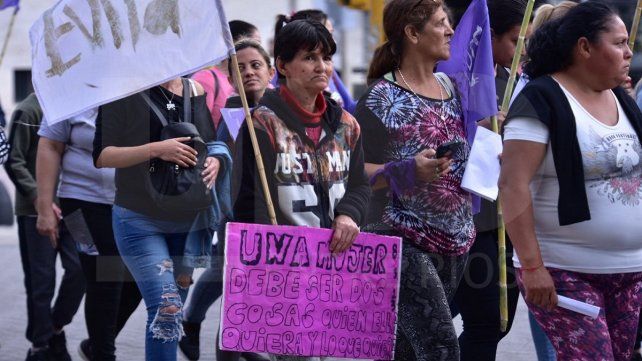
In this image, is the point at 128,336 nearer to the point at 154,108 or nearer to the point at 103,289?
the point at 103,289

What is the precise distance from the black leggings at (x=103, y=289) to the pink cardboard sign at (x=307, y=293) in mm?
1493

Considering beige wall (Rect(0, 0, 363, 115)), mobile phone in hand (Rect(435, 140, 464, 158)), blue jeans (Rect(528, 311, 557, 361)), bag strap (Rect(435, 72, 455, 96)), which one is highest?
beige wall (Rect(0, 0, 363, 115))

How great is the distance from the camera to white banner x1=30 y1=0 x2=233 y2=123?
5.18m

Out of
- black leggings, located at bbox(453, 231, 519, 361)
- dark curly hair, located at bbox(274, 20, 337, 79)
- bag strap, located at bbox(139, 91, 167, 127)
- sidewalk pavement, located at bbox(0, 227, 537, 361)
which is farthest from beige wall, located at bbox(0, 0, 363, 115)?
dark curly hair, located at bbox(274, 20, 337, 79)

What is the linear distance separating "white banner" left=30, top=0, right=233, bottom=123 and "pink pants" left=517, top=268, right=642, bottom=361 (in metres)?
1.62

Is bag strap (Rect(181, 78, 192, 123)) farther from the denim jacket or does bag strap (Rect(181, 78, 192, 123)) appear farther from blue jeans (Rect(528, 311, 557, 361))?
blue jeans (Rect(528, 311, 557, 361))

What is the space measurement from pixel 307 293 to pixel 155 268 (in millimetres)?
771

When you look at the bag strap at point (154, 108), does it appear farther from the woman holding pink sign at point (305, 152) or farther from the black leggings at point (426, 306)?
the black leggings at point (426, 306)

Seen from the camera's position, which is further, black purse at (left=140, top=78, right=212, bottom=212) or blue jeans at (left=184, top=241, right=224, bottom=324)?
blue jeans at (left=184, top=241, right=224, bottom=324)

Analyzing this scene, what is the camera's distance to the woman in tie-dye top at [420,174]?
4.91 meters

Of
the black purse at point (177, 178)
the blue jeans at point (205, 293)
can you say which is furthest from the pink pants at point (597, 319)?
the blue jeans at point (205, 293)

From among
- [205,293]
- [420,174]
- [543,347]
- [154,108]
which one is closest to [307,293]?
[420,174]

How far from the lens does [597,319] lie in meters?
4.23

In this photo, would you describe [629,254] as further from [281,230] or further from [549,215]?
[281,230]
